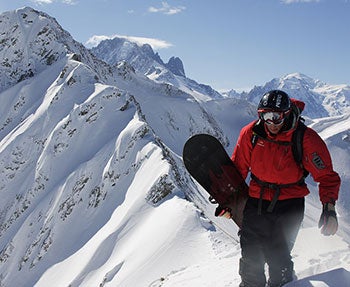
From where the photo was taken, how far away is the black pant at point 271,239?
593cm

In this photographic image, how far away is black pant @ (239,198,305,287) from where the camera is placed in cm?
593

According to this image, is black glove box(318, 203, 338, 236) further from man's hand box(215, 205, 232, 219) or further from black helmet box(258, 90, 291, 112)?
man's hand box(215, 205, 232, 219)

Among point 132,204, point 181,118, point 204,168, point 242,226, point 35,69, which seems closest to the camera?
point 242,226

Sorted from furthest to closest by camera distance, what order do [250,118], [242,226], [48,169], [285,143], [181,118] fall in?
[250,118], [181,118], [48,169], [242,226], [285,143]

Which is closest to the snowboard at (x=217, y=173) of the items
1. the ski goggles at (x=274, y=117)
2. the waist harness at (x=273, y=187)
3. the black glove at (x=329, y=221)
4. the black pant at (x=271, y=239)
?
the black pant at (x=271, y=239)

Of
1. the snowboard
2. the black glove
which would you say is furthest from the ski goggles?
the black glove

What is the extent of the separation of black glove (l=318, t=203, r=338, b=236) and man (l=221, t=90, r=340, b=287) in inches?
3.9

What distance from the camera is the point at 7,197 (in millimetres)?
36594

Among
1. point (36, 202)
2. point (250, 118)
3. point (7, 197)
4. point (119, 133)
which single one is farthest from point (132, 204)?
point (250, 118)

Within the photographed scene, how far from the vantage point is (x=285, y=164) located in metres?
5.80

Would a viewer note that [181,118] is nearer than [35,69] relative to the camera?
No

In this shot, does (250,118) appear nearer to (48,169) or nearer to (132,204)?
(48,169)

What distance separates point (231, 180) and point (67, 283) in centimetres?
1699

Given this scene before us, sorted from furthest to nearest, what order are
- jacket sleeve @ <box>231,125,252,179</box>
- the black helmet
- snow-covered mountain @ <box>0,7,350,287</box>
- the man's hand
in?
snow-covered mountain @ <box>0,7,350,287</box>, the man's hand, jacket sleeve @ <box>231,125,252,179</box>, the black helmet
